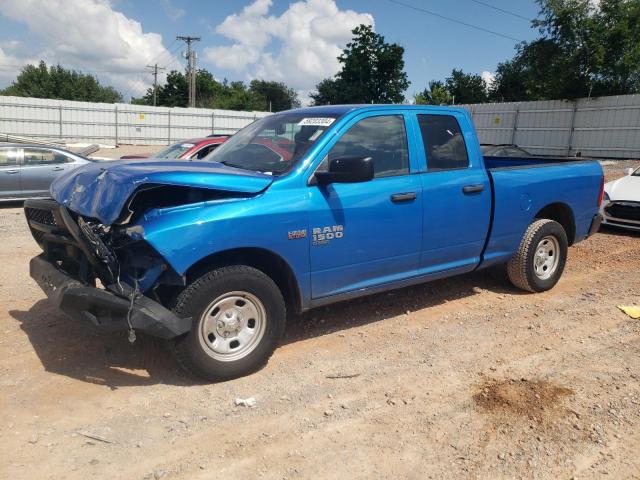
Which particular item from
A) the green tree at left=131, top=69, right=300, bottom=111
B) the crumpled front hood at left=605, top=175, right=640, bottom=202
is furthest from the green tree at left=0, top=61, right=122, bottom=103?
the crumpled front hood at left=605, top=175, right=640, bottom=202

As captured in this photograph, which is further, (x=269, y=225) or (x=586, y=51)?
(x=586, y=51)

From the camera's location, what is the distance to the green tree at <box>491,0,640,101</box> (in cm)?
2591

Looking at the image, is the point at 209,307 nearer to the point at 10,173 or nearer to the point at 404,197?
the point at 404,197

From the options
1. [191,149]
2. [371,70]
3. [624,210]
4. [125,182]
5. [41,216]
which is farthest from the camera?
[371,70]

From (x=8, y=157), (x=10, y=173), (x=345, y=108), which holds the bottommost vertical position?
(x=10, y=173)

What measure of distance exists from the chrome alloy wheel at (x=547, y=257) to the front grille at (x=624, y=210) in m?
3.93

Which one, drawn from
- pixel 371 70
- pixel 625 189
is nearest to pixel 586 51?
pixel 371 70

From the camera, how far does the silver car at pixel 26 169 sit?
1152cm

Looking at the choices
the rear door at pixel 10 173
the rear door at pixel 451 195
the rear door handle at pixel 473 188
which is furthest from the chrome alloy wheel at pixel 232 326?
the rear door at pixel 10 173

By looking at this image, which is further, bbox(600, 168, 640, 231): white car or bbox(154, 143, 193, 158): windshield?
bbox(154, 143, 193, 158): windshield

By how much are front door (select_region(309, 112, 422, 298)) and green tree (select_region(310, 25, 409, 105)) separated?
34667 millimetres

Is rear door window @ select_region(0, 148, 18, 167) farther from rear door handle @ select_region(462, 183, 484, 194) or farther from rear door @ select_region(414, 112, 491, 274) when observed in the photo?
rear door handle @ select_region(462, 183, 484, 194)

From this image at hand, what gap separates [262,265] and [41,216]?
5.96 ft

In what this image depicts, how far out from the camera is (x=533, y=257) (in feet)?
19.2
